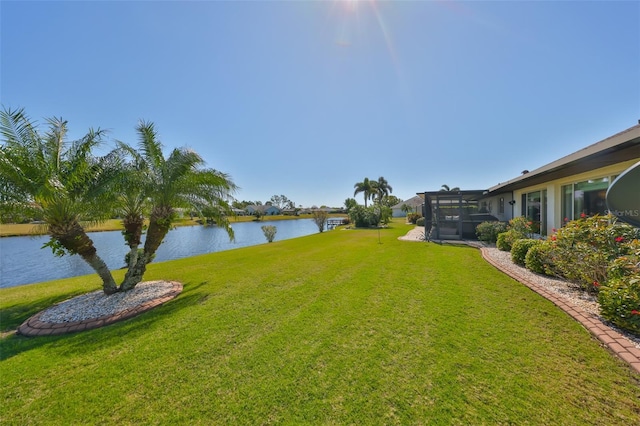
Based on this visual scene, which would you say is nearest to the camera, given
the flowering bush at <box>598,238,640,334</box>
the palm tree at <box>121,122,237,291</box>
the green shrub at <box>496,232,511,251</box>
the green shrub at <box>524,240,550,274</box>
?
the flowering bush at <box>598,238,640,334</box>

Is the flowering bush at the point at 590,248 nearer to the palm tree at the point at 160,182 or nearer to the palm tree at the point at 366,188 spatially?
the palm tree at the point at 160,182

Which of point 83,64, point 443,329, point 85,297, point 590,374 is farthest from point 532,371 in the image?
point 83,64

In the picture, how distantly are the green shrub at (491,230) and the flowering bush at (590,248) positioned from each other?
5975 millimetres

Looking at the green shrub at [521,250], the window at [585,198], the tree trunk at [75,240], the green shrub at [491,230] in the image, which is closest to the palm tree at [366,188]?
the green shrub at [491,230]

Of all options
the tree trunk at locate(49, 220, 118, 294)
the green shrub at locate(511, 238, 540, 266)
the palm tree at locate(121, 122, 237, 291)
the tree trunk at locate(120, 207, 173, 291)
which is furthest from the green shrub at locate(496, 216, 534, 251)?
the tree trunk at locate(49, 220, 118, 294)

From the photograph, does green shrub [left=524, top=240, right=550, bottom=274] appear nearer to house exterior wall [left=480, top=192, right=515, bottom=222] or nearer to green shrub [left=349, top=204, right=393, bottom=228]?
house exterior wall [left=480, top=192, right=515, bottom=222]

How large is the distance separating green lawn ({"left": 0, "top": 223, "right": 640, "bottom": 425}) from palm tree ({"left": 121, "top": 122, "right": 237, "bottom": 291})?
2031 millimetres

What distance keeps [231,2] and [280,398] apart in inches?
413

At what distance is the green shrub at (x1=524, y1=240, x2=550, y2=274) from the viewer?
221 inches

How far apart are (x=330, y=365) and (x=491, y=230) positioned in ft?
36.8

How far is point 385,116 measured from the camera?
1241cm

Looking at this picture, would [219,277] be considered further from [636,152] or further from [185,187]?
[636,152]

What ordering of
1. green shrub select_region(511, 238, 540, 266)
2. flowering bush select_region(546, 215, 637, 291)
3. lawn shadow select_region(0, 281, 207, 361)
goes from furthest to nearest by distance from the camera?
green shrub select_region(511, 238, 540, 266), flowering bush select_region(546, 215, 637, 291), lawn shadow select_region(0, 281, 207, 361)

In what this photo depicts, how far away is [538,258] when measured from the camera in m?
5.80
